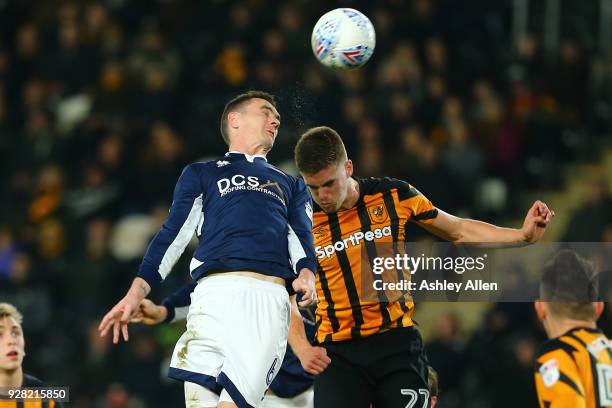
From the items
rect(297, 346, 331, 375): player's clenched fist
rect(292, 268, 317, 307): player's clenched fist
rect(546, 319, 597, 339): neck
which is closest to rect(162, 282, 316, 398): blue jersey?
rect(297, 346, 331, 375): player's clenched fist

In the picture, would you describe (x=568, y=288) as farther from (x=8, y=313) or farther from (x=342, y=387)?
(x=8, y=313)

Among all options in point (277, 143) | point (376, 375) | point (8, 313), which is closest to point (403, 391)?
point (376, 375)

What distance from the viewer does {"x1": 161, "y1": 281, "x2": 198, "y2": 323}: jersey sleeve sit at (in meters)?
6.79

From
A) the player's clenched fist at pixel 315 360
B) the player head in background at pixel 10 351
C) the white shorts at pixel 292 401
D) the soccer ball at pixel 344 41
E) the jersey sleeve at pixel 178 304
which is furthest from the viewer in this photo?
the soccer ball at pixel 344 41

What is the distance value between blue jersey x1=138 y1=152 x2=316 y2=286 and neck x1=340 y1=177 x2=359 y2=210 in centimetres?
73

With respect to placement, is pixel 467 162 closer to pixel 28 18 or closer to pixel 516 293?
pixel 516 293

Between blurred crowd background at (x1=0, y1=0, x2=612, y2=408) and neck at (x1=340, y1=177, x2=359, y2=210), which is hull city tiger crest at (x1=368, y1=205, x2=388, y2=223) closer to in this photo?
neck at (x1=340, y1=177, x2=359, y2=210)

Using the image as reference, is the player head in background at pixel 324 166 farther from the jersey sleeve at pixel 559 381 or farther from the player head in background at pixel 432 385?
the jersey sleeve at pixel 559 381

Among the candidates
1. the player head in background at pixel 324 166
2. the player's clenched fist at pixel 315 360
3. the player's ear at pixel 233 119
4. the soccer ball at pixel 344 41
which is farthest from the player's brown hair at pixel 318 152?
the player's clenched fist at pixel 315 360

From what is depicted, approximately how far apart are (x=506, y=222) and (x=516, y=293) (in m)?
3.50

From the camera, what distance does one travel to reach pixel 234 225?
19.2 ft

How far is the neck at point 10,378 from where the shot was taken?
710 centimetres

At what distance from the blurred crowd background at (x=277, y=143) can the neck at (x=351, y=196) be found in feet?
12.5

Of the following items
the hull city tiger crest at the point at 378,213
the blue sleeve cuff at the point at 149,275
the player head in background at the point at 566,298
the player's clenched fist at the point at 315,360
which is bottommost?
the player's clenched fist at the point at 315,360
